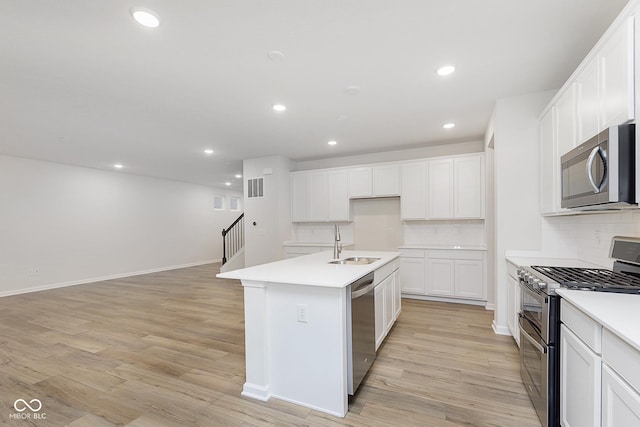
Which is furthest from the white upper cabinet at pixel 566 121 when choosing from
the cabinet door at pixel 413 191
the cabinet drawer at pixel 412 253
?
the cabinet drawer at pixel 412 253

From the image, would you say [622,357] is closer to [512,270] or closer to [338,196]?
[512,270]

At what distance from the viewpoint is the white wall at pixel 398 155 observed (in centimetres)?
518

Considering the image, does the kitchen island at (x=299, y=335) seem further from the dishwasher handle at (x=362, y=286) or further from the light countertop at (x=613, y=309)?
the light countertop at (x=613, y=309)

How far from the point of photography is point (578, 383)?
1459mm

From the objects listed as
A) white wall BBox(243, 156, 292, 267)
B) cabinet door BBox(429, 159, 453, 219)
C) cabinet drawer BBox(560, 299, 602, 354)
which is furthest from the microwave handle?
white wall BBox(243, 156, 292, 267)

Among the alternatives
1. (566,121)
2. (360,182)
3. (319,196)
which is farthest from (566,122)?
(319,196)

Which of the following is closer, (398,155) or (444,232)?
(444,232)

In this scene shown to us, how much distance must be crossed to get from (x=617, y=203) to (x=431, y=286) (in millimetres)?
3391

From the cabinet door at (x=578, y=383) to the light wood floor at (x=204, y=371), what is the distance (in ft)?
1.52

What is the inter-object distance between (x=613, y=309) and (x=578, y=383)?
44 centimetres

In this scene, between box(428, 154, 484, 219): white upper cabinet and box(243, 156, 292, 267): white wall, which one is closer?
box(428, 154, 484, 219): white upper cabinet

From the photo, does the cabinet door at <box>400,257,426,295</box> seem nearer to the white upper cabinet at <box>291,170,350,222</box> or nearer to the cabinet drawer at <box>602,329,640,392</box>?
the white upper cabinet at <box>291,170,350,222</box>

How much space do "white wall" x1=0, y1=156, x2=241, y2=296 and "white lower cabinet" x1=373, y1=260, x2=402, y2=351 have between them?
712 cm

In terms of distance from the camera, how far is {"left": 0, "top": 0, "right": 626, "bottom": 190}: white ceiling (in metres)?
1.91
